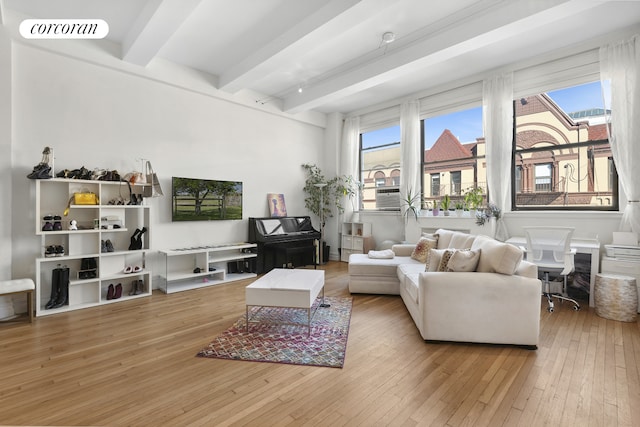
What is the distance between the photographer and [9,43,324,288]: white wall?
367 cm

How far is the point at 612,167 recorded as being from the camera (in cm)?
419

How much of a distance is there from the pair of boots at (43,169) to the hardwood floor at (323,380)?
163 centimetres

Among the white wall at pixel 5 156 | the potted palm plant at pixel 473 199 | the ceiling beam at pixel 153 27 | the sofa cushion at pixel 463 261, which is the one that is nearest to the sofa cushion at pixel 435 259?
the sofa cushion at pixel 463 261

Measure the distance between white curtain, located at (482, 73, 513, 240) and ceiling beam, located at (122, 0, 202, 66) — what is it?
179 inches

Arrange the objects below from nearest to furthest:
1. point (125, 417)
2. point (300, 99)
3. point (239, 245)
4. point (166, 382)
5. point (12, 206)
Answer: point (125, 417)
point (166, 382)
point (12, 206)
point (239, 245)
point (300, 99)

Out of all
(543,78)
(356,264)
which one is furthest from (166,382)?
(543,78)

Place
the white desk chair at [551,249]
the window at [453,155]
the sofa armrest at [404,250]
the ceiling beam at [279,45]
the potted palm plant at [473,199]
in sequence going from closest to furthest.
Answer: the ceiling beam at [279,45] < the white desk chair at [551,249] < the sofa armrest at [404,250] < the potted palm plant at [473,199] < the window at [453,155]

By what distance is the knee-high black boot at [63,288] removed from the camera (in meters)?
3.63

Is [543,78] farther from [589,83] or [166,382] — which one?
[166,382]

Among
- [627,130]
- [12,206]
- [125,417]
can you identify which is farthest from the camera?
[627,130]

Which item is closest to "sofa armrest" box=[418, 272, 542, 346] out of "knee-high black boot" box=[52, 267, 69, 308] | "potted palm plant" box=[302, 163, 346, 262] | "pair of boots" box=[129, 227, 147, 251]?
"pair of boots" box=[129, 227, 147, 251]

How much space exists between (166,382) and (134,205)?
288 cm

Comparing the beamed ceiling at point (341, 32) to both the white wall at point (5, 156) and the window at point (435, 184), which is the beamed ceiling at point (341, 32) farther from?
the window at point (435, 184)

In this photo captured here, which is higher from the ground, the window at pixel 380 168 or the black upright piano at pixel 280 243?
the window at pixel 380 168
